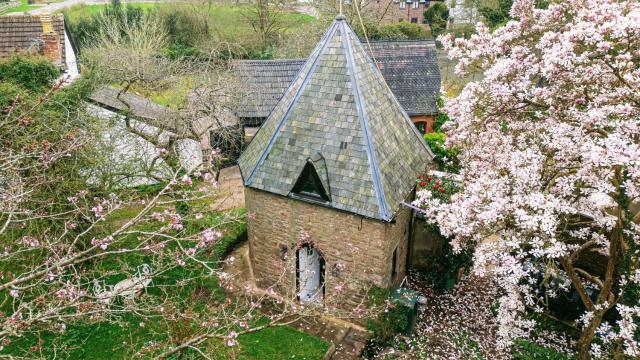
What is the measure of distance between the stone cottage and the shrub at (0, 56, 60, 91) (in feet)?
46.3

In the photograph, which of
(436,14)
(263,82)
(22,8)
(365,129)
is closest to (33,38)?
(263,82)

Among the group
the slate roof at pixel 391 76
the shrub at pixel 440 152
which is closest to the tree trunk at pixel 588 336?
the shrub at pixel 440 152

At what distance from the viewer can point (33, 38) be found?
25.7m

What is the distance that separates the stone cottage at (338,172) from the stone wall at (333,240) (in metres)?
0.04

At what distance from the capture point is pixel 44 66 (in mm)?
22359

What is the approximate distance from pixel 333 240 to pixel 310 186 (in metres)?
Result: 1.86

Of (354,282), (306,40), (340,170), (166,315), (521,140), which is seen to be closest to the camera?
(166,315)

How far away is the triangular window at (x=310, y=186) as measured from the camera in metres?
13.1

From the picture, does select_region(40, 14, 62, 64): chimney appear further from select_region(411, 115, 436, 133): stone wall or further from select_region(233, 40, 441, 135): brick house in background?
select_region(411, 115, 436, 133): stone wall

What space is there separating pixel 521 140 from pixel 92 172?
14.1 metres

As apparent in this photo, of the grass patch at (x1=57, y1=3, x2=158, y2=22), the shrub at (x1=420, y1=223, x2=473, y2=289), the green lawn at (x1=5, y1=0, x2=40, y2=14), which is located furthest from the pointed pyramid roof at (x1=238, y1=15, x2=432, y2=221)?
the green lawn at (x1=5, y1=0, x2=40, y2=14)

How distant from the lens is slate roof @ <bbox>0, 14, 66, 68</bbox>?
Answer: 2531 centimetres

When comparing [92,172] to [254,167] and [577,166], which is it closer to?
[254,167]

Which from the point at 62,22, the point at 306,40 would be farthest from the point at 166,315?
the point at 306,40
